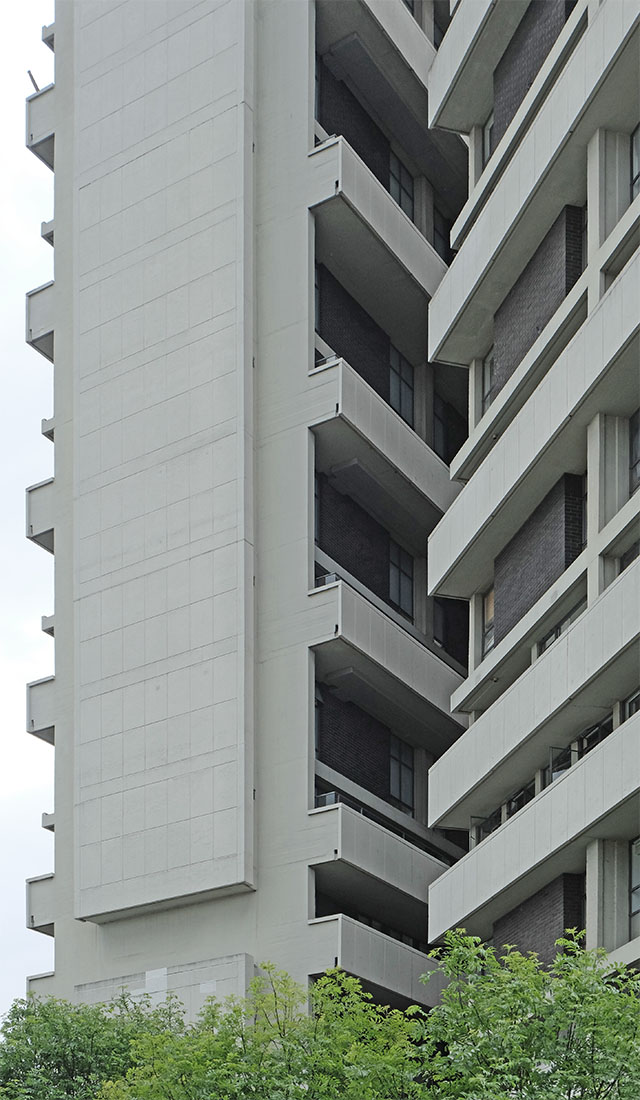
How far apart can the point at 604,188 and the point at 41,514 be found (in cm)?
2329

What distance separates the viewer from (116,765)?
46.9 m

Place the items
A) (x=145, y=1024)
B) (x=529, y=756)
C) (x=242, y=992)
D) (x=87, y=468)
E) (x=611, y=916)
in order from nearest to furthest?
(x=611, y=916) → (x=529, y=756) → (x=145, y=1024) → (x=242, y=992) → (x=87, y=468)

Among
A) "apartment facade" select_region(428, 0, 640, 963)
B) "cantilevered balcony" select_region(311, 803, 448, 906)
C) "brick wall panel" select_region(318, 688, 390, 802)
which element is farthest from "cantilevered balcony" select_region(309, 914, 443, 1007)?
"brick wall panel" select_region(318, 688, 390, 802)

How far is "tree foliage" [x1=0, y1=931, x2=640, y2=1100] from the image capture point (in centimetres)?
2475

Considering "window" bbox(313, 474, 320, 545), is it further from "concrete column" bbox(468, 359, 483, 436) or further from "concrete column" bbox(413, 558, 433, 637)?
"concrete column" bbox(413, 558, 433, 637)

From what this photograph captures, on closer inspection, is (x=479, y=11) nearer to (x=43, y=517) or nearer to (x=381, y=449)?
(x=381, y=449)

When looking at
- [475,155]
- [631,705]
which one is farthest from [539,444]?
[475,155]

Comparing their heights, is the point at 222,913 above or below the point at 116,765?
below

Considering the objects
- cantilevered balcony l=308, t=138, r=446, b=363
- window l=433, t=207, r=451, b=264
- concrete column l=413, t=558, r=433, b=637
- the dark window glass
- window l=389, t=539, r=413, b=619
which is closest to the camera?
the dark window glass

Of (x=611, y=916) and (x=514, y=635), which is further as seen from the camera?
(x=514, y=635)

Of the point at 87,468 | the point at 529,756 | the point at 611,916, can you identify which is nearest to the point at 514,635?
the point at 529,756

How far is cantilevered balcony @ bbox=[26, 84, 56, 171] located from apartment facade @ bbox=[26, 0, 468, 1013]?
0.91m

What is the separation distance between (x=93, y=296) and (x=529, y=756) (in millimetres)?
21398

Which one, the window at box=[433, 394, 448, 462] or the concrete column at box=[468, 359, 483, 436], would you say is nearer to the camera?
the concrete column at box=[468, 359, 483, 436]
